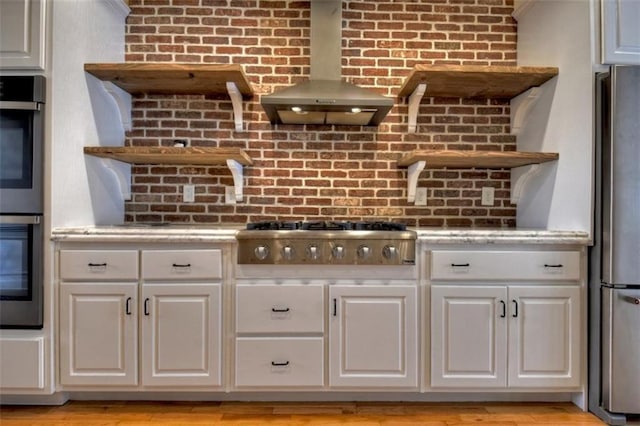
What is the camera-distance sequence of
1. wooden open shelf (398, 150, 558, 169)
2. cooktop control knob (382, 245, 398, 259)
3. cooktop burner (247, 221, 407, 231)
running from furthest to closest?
wooden open shelf (398, 150, 558, 169), cooktop burner (247, 221, 407, 231), cooktop control knob (382, 245, 398, 259)

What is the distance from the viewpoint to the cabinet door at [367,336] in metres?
1.88

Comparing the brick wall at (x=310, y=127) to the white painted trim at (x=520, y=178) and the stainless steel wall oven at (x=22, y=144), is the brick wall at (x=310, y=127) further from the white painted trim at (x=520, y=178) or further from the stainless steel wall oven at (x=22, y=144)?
the stainless steel wall oven at (x=22, y=144)

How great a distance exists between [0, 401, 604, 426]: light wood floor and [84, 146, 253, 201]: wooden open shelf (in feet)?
4.09

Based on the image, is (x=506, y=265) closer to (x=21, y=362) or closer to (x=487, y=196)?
(x=487, y=196)

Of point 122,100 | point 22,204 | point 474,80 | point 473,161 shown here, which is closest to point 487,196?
point 473,161

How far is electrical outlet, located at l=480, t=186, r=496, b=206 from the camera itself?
2.57m

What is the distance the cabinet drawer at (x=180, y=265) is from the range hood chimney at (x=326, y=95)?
0.90 metres

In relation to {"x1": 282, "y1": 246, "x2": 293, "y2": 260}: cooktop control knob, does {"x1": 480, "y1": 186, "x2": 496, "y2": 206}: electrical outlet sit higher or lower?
higher

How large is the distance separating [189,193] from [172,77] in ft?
2.40

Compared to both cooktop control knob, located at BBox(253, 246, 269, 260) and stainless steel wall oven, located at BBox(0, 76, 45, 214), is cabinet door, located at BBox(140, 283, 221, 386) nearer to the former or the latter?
cooktop control knob, located at BBox(253, 246, 269, 260)

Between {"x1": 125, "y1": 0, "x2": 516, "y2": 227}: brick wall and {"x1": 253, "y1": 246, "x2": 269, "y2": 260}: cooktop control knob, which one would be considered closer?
{"x1": 253, "y1": 246, "x2": 269, "y2": 260}: cooktop control knob

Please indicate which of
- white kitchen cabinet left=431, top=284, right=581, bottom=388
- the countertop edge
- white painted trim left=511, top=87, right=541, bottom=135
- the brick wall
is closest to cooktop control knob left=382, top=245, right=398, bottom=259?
the countertop edge

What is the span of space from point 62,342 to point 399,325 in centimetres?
166

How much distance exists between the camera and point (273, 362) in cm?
188
